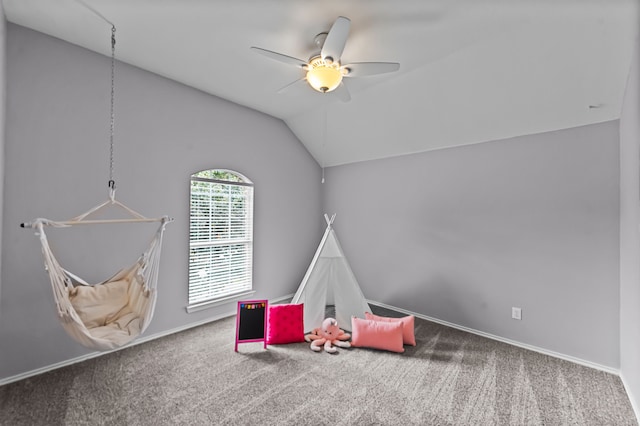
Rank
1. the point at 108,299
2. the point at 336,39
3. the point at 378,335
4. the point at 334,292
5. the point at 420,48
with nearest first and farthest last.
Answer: the point at 336,39 < the point at 108,299 < the point at 420,48 < the point at 378,335 < the point at 334,292

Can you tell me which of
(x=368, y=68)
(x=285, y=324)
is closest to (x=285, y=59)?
(x=368, y=68)

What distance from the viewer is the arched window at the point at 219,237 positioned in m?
3.37

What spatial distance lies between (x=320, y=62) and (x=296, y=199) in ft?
8.33

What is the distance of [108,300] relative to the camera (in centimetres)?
228

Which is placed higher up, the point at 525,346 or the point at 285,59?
the point at 285,59

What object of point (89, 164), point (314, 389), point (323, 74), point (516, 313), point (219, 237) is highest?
point (323, 74)

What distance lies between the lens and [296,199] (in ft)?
14.7

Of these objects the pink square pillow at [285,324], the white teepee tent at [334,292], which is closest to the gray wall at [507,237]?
the white teepee tent at [334,292]

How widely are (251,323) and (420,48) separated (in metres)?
2.95

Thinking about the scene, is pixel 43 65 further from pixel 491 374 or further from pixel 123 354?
pixel 491 374

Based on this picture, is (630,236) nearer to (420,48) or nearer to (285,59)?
(420,48)

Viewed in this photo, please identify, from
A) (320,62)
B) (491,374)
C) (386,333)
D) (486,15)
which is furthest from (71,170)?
(491,374)

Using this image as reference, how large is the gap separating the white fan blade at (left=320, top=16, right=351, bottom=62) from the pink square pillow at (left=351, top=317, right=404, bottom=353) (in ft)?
7.76

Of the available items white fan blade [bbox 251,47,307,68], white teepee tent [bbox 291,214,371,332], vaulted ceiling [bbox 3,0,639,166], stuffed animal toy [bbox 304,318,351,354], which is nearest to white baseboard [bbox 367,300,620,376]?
white teepee tent [bbox 291,214,371,332]
